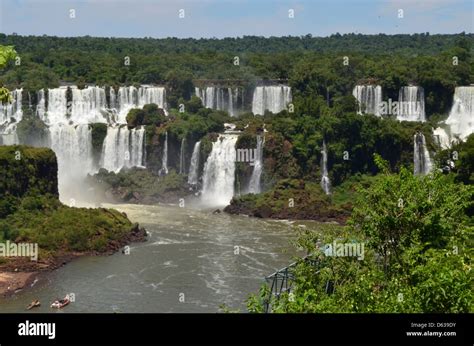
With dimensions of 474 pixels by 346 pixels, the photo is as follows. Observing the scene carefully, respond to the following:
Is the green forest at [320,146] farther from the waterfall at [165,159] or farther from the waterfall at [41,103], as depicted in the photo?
the waterfall at [41,103]

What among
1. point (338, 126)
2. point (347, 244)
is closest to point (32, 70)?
point (338, 126)

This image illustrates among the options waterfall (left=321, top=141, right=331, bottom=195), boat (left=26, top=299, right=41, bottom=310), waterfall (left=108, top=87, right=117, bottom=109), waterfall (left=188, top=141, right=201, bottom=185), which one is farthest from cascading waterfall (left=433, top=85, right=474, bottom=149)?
boat (left=26, top=299, right=41, bottom=310)

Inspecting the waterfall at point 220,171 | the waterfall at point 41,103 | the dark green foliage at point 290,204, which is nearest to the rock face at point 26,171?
the dark green foliage at point 290,204

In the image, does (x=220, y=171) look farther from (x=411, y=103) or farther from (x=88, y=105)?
(x=411, y=103)

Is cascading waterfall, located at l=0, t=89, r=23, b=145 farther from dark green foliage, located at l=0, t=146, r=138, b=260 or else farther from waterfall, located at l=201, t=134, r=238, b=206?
dark green foliage, located at l=0, t=146, r=138, b=260

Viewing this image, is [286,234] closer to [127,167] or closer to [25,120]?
[127,167]
